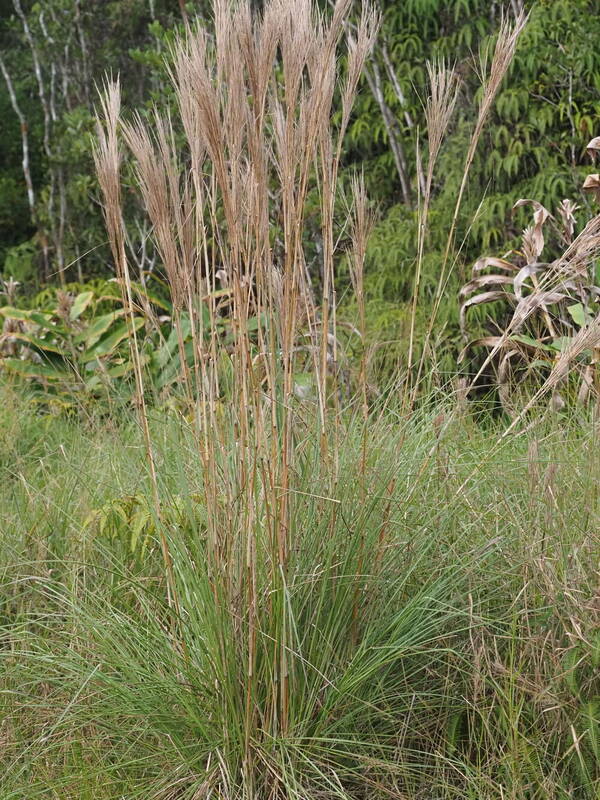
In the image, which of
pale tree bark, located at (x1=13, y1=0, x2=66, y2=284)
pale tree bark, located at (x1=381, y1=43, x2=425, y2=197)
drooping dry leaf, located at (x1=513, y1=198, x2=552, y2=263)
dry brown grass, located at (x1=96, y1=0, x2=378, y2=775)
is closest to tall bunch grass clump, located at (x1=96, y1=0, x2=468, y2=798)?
dry brown grass, located at (x1=96, y1=0, x2=378, y2=775)

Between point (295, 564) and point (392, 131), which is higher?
point (295, 564)

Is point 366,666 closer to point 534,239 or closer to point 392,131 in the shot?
point 534,239

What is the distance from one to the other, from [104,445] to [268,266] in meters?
2.17

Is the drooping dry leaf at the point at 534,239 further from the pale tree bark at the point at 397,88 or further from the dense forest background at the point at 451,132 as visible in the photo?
the pale tree bark at the point at 397,88

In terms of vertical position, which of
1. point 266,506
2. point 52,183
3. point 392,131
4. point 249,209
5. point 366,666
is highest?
point 249,209

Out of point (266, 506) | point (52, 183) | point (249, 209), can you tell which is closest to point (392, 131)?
point (52, 183)

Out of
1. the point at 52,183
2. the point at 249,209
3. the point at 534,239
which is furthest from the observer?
the point at 52,183

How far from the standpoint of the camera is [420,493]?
258 cm

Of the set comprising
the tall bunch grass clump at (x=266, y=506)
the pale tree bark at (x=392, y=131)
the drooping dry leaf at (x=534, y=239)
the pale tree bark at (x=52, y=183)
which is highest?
the tall bunch grass clump at (x=266, y=506)

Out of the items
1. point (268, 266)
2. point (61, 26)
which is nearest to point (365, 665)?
point (268, 266)

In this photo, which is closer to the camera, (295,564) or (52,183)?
(295,564)

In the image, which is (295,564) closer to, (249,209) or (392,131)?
(249,209)

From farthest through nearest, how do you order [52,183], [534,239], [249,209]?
1. [52,183]
2. [534,239]
3. [249,209]

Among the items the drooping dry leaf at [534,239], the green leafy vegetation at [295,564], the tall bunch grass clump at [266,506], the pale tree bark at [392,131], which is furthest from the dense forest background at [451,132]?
the tall bunch grass clump at [266,506]
